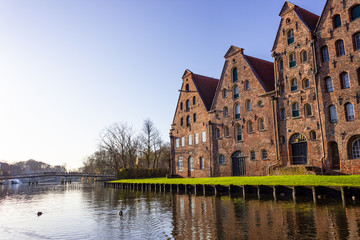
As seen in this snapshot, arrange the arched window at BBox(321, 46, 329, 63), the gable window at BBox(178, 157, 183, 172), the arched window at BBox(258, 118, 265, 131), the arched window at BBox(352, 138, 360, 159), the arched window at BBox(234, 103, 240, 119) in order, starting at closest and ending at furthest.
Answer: the arched window at BBox(352, 138, 360, 159) → the arched window at BBox(321, 46, 329, 63) → the arched window at BBox(258, 118, 265, 131) → the arched window at BBox(234, 103, 240, 119) → the gable window at BBox(178, 157, 183, 172)

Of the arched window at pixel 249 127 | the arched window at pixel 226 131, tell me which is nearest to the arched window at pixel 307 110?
the arched window at pixel 249 127

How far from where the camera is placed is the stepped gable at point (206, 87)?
45.4m

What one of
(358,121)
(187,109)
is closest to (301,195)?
(358,121)

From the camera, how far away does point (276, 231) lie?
1091 centimetres

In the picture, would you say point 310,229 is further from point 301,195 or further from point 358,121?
point 358,121

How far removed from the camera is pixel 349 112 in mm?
26094

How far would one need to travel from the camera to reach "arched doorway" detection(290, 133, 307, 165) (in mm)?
29203

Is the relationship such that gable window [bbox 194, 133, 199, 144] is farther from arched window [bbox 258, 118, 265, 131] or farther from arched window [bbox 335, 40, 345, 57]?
arched window [bbox 335, 40, 345, 57]

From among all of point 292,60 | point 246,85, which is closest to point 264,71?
point 246,85

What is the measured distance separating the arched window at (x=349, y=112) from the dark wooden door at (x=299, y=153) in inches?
186

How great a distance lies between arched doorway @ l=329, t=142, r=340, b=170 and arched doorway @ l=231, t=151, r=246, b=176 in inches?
435

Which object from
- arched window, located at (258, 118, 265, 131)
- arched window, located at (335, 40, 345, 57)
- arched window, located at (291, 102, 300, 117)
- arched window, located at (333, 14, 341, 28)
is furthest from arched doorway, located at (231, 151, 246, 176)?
arched window, located at (333, 14, 341, 28)

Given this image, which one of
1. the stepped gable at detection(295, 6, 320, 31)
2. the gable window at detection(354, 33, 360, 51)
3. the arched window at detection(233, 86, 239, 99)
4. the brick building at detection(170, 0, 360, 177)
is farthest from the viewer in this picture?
the arched window at detection(233, 86, 239, 99)

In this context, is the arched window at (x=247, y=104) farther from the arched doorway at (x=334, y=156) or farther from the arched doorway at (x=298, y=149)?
the arched doorway at (x=334, y=156)
